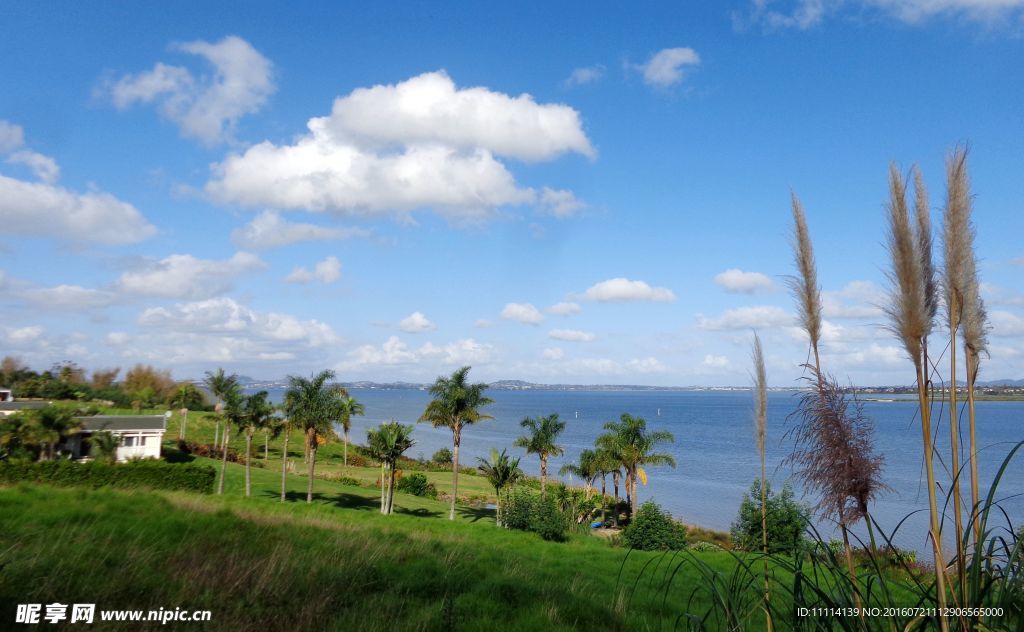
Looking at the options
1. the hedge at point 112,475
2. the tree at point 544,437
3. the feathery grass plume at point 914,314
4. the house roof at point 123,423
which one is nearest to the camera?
the feathery grass plume at point 914,314

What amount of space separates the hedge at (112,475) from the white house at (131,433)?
17.8 metres

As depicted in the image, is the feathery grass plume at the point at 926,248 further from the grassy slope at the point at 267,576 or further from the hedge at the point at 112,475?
the hedge at the point at 112,475

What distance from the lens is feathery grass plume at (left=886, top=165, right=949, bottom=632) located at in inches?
96.7

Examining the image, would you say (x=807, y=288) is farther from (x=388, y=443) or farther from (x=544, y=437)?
(x=544, y=437)

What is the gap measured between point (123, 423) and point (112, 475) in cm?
2353

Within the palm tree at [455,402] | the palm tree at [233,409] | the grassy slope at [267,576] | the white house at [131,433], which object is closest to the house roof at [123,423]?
the white house at [131,433]

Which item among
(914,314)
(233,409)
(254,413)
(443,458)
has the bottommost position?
(443,458)

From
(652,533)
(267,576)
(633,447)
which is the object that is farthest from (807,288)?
(633,447)

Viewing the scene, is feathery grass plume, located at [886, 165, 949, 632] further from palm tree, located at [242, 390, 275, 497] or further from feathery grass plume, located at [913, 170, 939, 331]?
palm tree, located at [242, 390, 275, 497]

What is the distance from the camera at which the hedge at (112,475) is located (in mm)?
24375

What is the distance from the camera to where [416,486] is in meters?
51.1

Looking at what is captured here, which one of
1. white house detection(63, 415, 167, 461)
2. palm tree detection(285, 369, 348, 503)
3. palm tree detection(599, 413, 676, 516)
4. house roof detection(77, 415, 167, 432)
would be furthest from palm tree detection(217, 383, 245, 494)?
palm tree detection(599, 413, 676, 516)

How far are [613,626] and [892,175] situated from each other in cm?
620

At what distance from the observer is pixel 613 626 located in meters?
7.18
